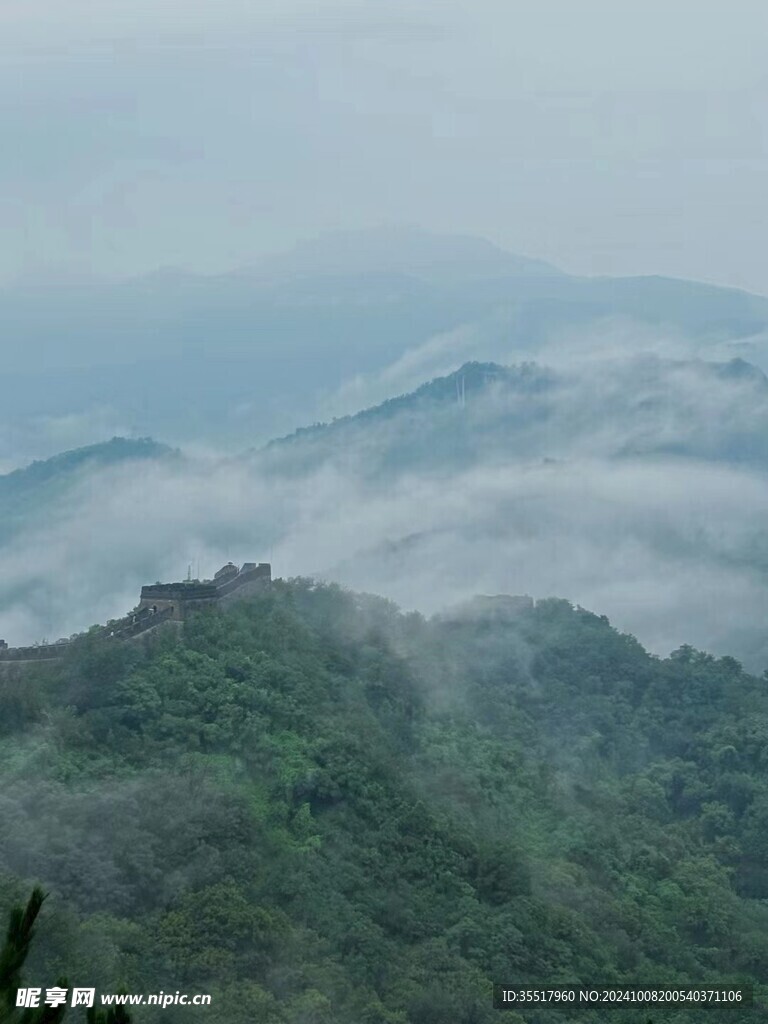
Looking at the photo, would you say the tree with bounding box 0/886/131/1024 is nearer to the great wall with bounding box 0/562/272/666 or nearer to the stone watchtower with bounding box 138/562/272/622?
the great wall with bounding box 0/562/272/666

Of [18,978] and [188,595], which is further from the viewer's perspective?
[188,595]

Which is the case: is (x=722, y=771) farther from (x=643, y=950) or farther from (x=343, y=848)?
(x=343, y=848)

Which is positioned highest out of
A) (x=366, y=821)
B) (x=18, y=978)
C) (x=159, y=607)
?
(x=159, y=607)

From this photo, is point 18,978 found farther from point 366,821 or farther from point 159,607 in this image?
point 159,607

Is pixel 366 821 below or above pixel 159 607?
below

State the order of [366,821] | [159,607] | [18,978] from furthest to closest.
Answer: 1. [159,607]
2. [366,821]
3. [18,978]

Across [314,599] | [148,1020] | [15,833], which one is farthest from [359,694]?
[148,1020]

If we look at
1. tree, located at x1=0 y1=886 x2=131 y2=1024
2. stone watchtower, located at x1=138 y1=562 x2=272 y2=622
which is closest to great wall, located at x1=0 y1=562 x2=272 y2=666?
stone watchtower, located at x1=138 y1=562 x2=272 y2=622

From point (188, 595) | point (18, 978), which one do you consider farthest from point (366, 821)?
point (18, 978)
